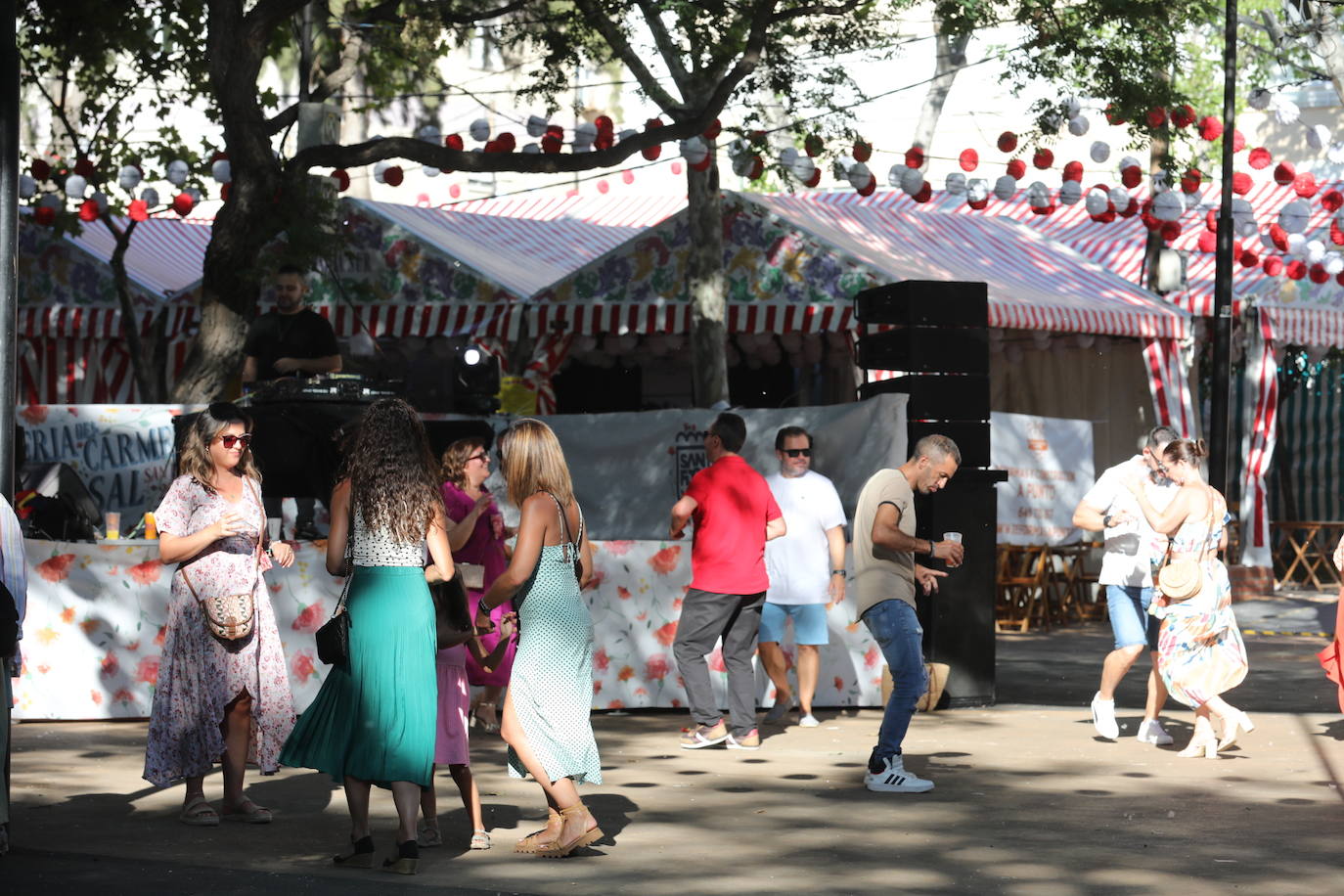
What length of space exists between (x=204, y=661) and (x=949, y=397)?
620 centimetres

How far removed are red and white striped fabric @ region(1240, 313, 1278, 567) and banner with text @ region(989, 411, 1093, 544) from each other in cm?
364

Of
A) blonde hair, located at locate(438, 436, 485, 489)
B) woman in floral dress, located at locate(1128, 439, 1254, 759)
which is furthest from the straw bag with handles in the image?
blonde hair, located at locate(438, 436, 485, 489)

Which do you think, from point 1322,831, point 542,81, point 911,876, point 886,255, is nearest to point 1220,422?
point 886,255

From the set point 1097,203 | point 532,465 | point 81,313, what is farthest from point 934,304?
point 81,313

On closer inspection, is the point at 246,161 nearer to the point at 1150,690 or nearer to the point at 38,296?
the point at 38,296

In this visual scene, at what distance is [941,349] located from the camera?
13.0 metres

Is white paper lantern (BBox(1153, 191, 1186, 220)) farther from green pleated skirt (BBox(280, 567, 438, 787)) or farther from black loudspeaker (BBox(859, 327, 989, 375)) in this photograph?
green pleated skirt (BBox(280, 567, 438, 787))

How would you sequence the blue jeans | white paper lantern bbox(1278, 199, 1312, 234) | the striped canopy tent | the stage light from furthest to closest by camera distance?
the striped canopy tent
white paper lantern bbox(1278, 199, 1312, 234)
the stage light
the blue jeans

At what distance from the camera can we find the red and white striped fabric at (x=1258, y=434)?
2283 cm

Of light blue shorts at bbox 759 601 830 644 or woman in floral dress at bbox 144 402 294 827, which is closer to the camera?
woman in floral dress at bbox 144 402 294 827

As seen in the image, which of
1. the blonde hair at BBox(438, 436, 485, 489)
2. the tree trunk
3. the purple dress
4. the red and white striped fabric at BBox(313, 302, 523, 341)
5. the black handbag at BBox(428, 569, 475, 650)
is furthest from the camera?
the red and white striped fabric at BBox(313, 302, 523, 341)

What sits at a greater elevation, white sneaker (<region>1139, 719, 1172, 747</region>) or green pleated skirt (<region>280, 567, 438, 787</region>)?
green pleated skirt (<region>280, 567, 438, 787</region>)

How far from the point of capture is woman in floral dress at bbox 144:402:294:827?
8070 millimetres

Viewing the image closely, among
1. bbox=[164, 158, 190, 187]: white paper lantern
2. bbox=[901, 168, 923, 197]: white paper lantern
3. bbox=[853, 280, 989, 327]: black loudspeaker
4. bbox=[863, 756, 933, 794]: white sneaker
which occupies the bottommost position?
bbox=[863, 756, 933, 794]: white sneaker
